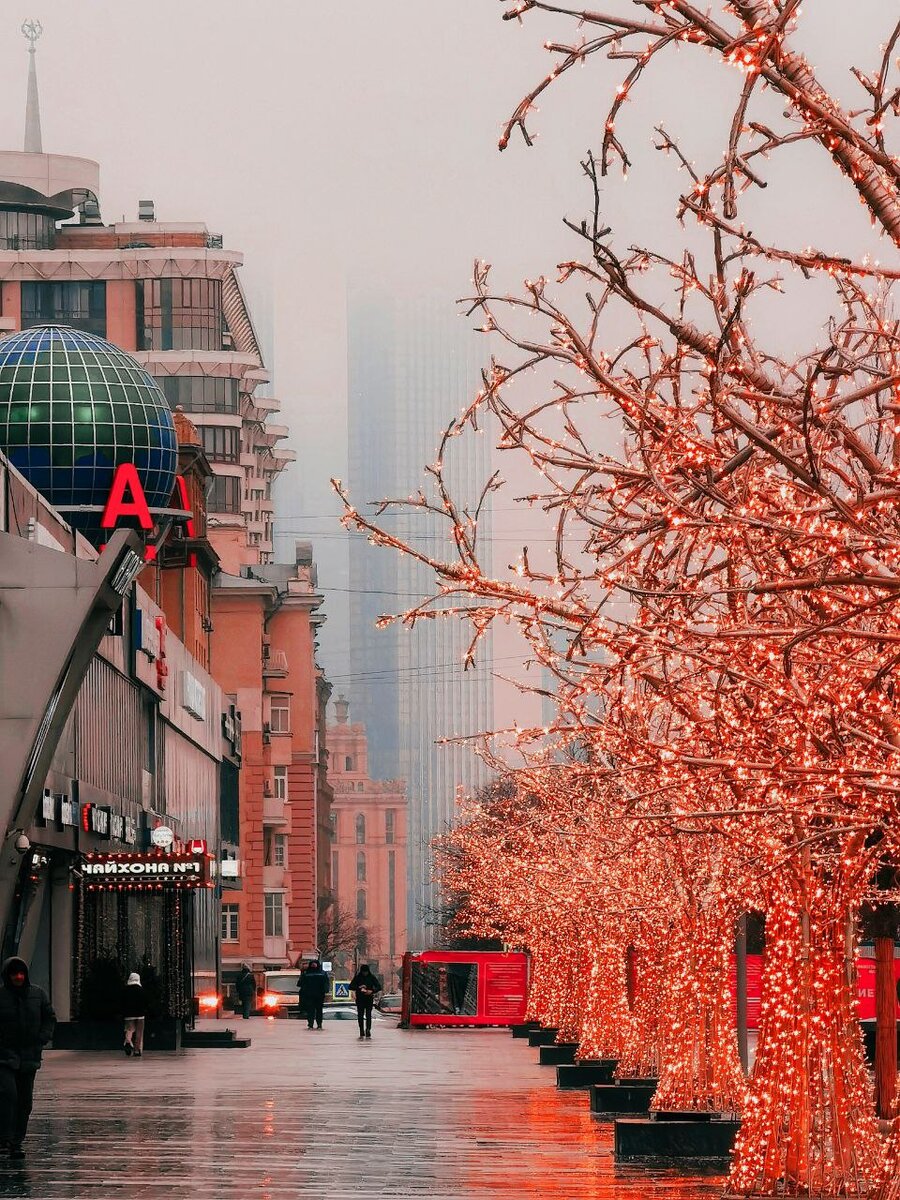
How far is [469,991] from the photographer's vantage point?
200ft

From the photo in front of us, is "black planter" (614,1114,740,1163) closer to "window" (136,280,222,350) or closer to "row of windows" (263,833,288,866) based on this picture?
"row of windows" (263,833,288,866)

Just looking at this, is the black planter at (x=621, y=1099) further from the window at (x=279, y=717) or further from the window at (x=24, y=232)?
the window at (x=24, y=232)

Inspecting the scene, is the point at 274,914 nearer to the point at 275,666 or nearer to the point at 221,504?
the point at 275,666

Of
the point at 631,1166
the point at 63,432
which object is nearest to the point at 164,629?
the point at 63,432

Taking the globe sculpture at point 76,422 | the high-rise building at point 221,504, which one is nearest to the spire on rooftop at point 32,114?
the high-rise building at point 221,504

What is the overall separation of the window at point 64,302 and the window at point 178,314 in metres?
2.03

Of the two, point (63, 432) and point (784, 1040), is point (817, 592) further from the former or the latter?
point (63, 432)

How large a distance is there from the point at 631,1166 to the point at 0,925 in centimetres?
2174

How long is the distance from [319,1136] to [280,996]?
55.9m

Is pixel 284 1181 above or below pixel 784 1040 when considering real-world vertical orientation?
below

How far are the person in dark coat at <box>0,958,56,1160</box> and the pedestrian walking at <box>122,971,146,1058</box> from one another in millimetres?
21365

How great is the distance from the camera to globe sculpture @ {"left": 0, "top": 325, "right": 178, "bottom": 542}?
183ft

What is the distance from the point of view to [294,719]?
107 m

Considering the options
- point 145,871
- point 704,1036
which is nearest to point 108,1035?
point 145,871
